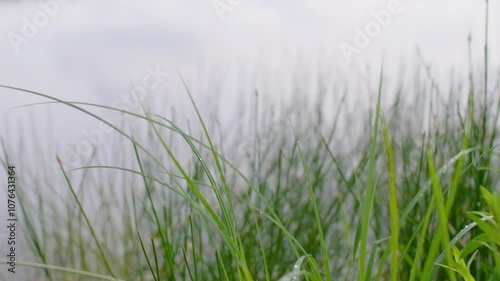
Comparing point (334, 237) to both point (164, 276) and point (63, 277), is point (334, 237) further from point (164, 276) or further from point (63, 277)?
point (63, 277)

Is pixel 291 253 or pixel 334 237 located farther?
pixel 334 237

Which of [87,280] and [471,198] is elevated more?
[471,198]

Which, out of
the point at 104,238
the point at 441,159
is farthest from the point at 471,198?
the point at 104,238

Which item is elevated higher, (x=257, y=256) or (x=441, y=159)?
(x=441, y=159)

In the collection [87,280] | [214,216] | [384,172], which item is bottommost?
[87,280]

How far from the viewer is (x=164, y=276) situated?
2.36 metres

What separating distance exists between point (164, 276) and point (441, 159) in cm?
101

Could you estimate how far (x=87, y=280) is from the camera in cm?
276

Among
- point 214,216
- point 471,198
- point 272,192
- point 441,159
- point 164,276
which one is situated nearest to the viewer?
point 214,216

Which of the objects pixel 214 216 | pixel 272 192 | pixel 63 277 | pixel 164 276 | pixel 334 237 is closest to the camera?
pixel 214 216

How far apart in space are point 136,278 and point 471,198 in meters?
1.34

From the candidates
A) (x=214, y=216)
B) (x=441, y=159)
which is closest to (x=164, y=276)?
(x=441, y=159)

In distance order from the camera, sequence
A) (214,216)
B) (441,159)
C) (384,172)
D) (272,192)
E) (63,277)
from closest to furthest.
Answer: (214,216) < (441,159) < (272,192) < (63,277) < (384,172)

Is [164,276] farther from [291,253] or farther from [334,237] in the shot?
[334,237]
